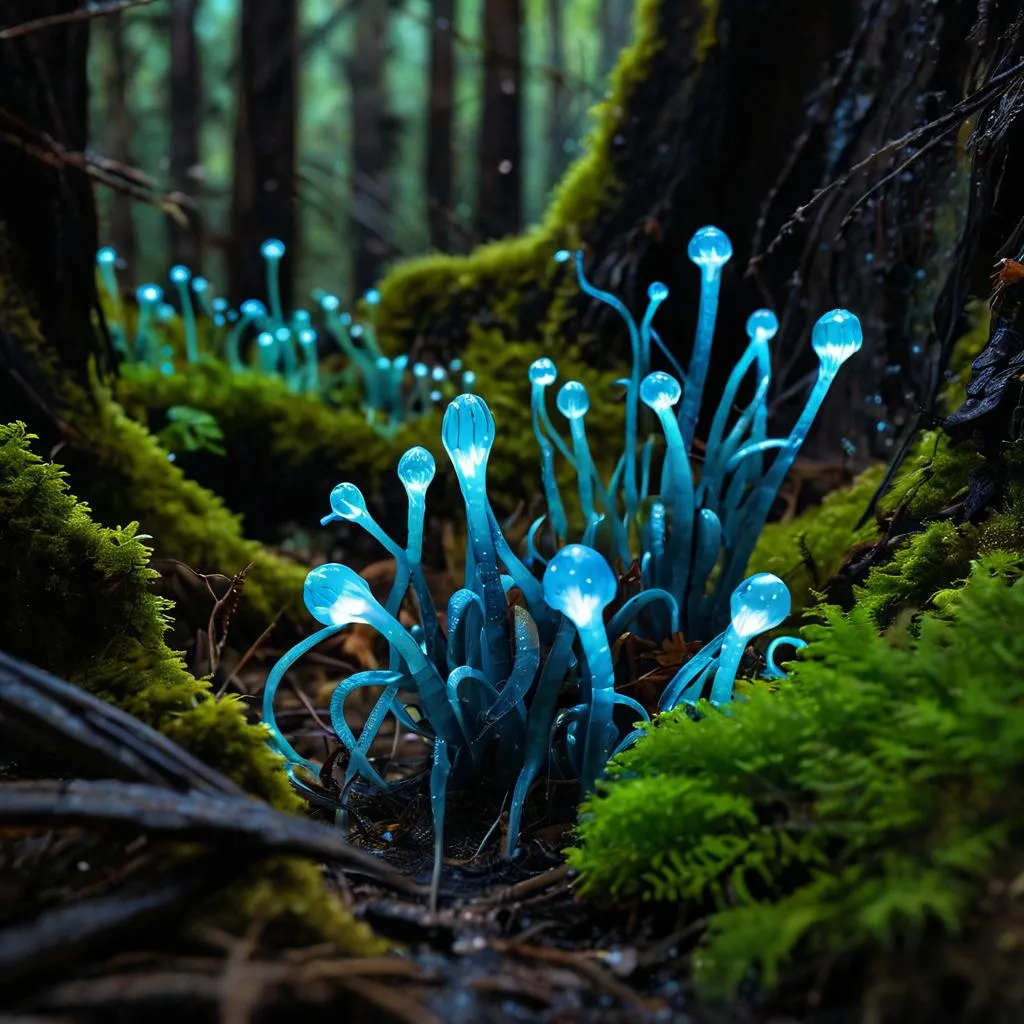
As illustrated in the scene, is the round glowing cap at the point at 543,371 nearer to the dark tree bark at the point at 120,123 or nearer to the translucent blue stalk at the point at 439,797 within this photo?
the translucent blue stalk at the point at 439,797

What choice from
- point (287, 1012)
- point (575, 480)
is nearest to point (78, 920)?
point (287, 1012)

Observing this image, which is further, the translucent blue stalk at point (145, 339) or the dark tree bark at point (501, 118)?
the dark tree bark at point (501, 118)

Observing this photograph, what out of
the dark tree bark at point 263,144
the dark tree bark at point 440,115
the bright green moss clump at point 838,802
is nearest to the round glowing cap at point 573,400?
the bright green moss clump at point 838,802

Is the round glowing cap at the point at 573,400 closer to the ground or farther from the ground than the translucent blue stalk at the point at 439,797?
farther from the ground

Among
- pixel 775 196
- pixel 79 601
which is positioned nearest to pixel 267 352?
pixel 775 196

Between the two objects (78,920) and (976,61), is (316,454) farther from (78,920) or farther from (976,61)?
(78,920)

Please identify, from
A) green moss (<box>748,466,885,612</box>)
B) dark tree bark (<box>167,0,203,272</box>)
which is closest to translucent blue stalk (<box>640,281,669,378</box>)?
green moss (<box>748,466,885,612</box>)

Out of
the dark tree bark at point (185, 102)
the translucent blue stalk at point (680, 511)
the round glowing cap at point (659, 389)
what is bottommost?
the translucent blue stalk at point (680, 511)
